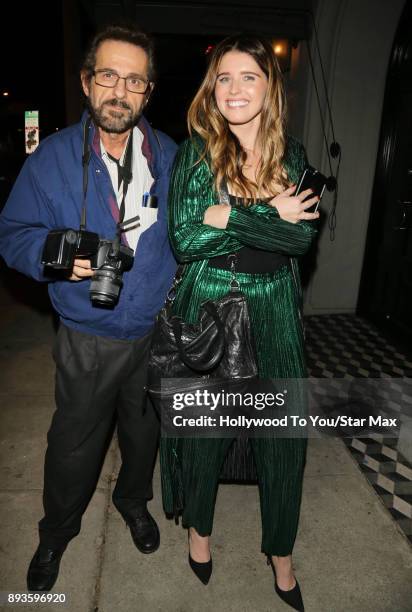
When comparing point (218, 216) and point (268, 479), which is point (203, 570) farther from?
point (218, 216)

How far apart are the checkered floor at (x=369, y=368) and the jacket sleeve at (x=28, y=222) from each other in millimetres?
2272

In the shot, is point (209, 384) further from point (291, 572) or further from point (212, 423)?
point (291, 572)

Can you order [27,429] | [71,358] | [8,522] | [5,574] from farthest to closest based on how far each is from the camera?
[27,429] < [8,522] < [5,574] < [71,358]

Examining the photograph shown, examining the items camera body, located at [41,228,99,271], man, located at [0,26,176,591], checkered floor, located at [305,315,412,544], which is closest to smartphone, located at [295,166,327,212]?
man, located at [0,26,176,591]

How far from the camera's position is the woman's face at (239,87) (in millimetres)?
1672

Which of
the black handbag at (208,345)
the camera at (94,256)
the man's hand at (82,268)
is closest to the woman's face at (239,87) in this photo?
the black handbag at (208,345)

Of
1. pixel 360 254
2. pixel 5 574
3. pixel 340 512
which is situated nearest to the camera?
pixel 5 574

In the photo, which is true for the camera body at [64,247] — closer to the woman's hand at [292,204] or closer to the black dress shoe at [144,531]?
the woman's hand at [292,204]

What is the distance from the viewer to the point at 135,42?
1850 mm

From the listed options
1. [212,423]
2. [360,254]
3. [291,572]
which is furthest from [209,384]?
[360,254]

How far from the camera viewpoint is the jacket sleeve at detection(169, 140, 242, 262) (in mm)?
1679

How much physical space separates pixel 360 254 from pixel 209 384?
14.7 feet

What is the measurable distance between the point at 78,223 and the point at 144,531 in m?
1.53

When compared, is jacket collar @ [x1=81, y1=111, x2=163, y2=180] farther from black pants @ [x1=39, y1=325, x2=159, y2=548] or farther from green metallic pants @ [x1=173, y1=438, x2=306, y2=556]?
green metallic pants @ [x1=173, y1=438, x2=306, y2=556]
